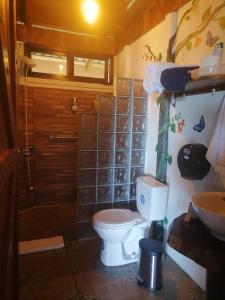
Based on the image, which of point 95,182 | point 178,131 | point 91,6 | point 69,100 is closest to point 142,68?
point 91,6

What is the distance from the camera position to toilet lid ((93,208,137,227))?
1963 millimetres

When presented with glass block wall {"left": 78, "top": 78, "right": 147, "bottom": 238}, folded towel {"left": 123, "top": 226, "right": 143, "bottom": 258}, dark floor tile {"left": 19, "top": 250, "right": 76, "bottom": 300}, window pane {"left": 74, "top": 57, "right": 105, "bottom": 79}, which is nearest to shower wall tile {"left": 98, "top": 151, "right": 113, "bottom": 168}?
glass block wall {"left": 78, "top": 78, "right": 147, "bottom": 238}

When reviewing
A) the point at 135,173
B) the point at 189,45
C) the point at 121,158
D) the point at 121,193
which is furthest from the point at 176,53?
the point at 121,193

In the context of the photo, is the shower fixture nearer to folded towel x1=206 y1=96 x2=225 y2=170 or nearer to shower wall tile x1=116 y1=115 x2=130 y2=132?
shower wall tile x1=116 y1=115 x2=130 y2=132

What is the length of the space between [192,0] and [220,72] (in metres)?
0.84

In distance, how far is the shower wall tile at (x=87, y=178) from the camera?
238cm

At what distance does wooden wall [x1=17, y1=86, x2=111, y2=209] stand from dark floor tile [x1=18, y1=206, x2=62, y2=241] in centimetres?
14

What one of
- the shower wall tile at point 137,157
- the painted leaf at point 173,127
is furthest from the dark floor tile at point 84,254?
the painted leaf at point 173,127

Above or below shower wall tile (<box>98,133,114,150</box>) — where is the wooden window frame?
above

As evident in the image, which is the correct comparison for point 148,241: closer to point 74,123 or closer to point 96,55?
point 74,123

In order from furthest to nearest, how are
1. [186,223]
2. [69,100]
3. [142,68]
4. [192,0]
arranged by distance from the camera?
[69,100] → [142,68] → [192,0] → [186,223]

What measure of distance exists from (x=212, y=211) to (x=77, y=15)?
105 inches

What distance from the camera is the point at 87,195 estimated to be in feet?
7.97

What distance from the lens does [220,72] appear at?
138 cm
